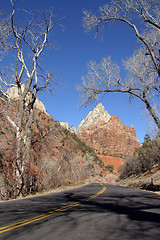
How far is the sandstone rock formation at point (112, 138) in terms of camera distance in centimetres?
13900

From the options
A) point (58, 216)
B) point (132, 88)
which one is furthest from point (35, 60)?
point (58, 216)

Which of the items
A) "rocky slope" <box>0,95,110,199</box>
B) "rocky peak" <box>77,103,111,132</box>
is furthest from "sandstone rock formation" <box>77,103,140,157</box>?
"rocky slope" <box>0,95,110,199</box>

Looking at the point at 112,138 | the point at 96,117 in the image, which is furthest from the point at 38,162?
the point at 96,117

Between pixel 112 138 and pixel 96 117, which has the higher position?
pixel 96 117

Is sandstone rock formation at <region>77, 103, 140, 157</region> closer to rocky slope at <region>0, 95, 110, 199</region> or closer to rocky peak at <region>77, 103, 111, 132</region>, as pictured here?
rocky peak at <region>77, 103, 111, 132</region>

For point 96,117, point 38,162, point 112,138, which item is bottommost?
point 38,162

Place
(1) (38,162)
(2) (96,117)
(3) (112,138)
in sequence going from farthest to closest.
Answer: (2) (96,117) → (3) (112,138) → (1) (38,162)

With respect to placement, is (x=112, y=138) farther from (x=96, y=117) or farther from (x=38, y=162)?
(x=38, y=162)

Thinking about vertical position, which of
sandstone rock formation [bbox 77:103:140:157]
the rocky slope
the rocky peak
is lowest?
the rocky slope

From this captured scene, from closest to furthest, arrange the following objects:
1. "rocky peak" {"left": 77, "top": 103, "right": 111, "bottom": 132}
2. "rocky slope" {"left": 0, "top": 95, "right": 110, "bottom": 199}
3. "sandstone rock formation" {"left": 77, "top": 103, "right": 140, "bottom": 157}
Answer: "rocky slope" {"left": 0, "top": 95, "right": 110, "bottom": 199}
"sandstone rock formation" {"left": 77, "top": 103, "right": 140, "bottom": 157}
"rocky peak" {"left": 77, "top": 103, "right": 111, "bottom": 132}

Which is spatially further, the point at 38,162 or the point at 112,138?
the point at 112,138

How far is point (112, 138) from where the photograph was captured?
144 m

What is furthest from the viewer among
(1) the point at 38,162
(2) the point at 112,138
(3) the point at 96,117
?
(3) the point at 96,117

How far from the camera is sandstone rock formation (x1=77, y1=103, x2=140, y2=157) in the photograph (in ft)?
456
